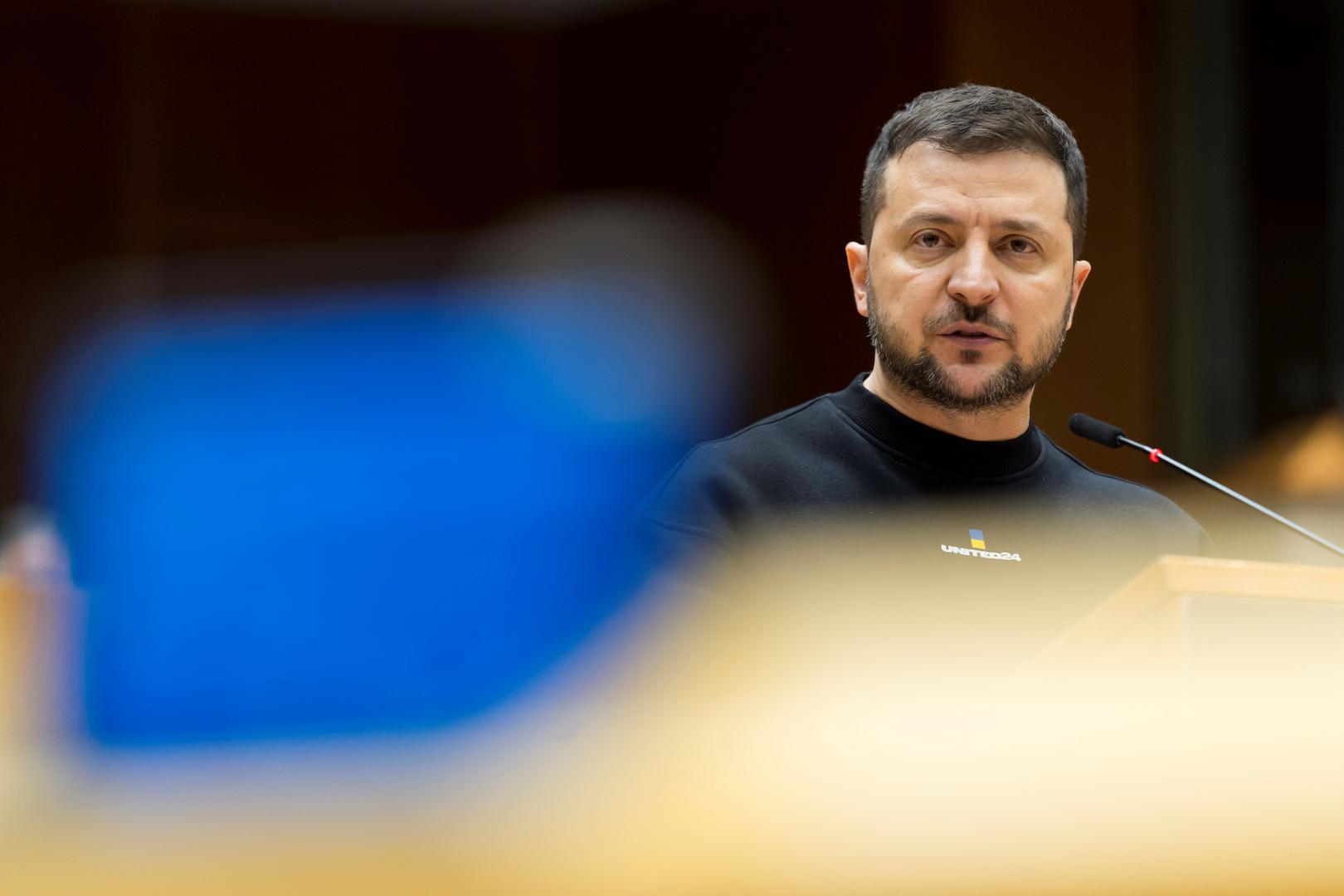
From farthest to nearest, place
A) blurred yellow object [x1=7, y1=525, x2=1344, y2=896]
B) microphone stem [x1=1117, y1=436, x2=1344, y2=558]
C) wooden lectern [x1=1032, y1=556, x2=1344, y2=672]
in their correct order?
microphone stem [x1=1117, y1=436, x2=1344, y2=558]
wooden lectern [x1=1032, y1=556, x2=1344, y2=672]
blurred yellow object [x1=7, y1=525, x2=1344, y2=896]

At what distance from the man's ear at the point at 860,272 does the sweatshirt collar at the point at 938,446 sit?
0.19ft

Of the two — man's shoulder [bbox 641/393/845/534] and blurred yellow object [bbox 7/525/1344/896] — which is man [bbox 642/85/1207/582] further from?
blurred yellow object [bbox 7/525/1344/896]

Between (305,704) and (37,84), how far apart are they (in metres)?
1.47

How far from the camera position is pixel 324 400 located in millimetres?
3289

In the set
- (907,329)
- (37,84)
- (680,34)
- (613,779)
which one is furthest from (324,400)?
(613,779)

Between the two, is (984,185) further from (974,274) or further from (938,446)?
(938,446)

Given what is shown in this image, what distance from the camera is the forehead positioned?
0.92m

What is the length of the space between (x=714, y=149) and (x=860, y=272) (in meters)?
1.80

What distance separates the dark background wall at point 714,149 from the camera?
1.98 meters

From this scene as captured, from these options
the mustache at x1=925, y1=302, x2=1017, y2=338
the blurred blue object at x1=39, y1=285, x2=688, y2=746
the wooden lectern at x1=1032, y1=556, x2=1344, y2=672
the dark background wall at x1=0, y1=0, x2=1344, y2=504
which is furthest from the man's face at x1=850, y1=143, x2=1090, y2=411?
the blurred blue object at x1=39, y1=285, x2=688, y2=746

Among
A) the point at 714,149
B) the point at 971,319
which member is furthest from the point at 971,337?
the point at 714,149

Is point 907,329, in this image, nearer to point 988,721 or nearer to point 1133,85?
point 988,721

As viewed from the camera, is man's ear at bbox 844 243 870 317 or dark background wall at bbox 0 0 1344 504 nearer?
man's ear at bbox 844 243 870 317

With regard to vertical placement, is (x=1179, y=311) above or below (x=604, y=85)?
below
